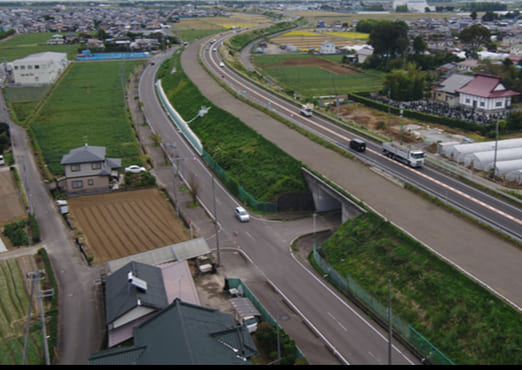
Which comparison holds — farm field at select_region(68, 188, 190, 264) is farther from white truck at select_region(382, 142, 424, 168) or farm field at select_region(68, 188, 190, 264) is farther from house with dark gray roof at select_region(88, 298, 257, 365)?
white truck at select_region(382, 142, 424, 168)

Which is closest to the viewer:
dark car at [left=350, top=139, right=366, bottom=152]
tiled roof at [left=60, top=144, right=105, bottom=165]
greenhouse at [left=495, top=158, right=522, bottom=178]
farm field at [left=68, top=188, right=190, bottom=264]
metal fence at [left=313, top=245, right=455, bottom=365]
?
metal fence at [left=313, top=245, right=455, bottom=365]

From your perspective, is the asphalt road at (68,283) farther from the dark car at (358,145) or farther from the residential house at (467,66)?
the residential house at (467,66)

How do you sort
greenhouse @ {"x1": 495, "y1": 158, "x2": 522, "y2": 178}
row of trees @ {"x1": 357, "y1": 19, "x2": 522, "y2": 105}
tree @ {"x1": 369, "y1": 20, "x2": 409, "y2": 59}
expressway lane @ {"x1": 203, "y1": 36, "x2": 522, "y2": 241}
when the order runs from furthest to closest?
tree @ {"x1": 369, "y1": 20, "x2": 409, "y2": 59}, row of trees @ {"x1": 357, "y1": 19, "x2": 522, "y2": 105}, greenhouse @ {"x1": 495, "y1": 158, "x2": 522, "y2": 178}, expressway lane @ {"x1": 203, "y1": 36, "x2": 522, "y2": 241}

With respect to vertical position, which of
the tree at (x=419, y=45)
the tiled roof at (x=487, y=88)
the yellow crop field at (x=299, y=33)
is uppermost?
the yellow crop field at (x=299, y=33)

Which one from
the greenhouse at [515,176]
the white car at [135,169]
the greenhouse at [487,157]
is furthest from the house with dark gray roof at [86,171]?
the greenhouse at [515,176]

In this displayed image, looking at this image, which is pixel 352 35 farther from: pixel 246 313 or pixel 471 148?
→ pixel 246 313

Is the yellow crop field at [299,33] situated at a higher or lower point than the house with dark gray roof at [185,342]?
higher

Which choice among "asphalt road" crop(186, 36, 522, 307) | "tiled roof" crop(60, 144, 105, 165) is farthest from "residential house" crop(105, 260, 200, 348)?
"tiled roof" crop(60, 144, 105, 165)
